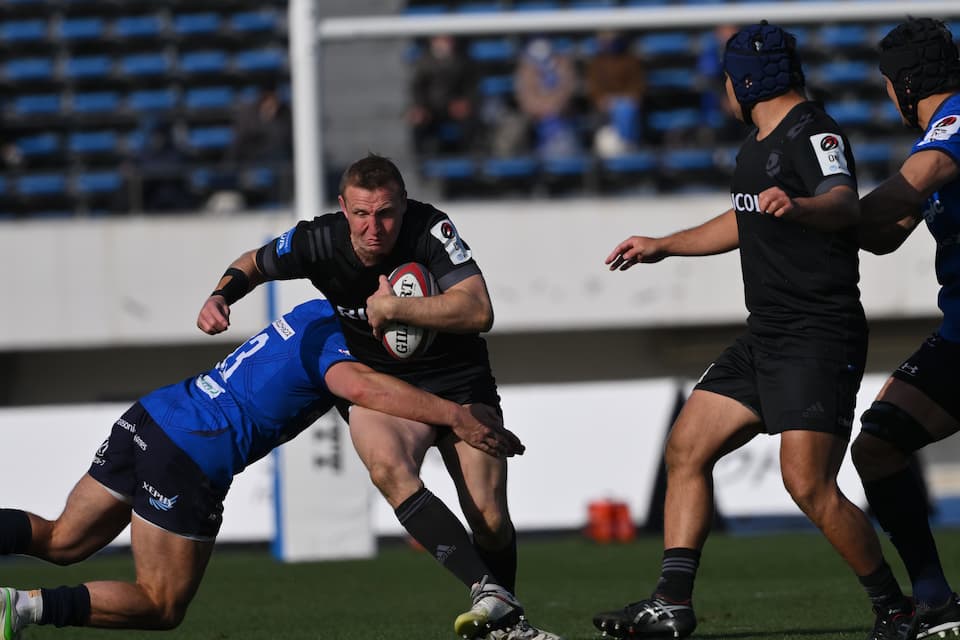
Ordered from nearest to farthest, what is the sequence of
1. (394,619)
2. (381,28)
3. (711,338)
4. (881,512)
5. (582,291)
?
(881,512) < (394,619) < (381,28) < (582,291) < (711,338)

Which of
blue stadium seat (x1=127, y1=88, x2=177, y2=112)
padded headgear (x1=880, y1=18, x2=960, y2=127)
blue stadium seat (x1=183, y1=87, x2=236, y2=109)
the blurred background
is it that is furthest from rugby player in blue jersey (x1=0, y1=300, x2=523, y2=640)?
blue stadium seat (x1=127, y1=88, x2=177, y2=112)

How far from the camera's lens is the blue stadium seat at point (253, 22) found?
1816cm

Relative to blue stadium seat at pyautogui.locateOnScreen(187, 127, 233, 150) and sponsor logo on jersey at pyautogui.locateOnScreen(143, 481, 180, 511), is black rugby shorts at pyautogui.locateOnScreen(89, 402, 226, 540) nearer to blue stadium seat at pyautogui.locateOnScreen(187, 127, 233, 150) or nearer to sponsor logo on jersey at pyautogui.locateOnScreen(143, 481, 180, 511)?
sponsor logo on jersey at pyautogui.locateOnScreen(143, 481, 180, 511)

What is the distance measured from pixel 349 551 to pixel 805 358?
606 centimetres

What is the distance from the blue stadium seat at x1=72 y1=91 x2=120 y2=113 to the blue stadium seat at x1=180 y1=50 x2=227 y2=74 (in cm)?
94

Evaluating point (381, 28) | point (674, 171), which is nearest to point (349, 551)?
point (381, 28)

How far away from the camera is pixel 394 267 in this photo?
512 centimetres

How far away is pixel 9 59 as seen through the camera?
1831 cm

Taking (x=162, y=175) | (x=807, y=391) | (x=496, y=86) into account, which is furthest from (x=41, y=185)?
(x=807, y=391)

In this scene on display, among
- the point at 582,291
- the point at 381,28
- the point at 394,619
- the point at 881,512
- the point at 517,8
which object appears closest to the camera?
the point at 881,512

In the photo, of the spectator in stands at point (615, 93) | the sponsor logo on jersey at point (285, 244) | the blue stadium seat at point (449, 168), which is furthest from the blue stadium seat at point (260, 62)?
the sponsor logo on jersey at point (285, 244)

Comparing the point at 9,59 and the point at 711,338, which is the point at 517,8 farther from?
the point at 9,59

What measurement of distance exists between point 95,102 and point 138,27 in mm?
1120

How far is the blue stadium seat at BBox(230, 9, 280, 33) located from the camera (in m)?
18.2
